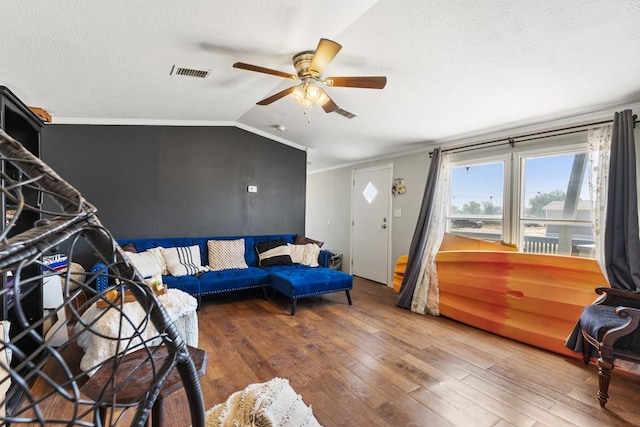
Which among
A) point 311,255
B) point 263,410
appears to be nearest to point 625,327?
point 263,410

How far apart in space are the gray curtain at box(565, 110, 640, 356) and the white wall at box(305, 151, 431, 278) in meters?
1.97

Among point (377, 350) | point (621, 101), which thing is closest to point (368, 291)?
point (377, 350)

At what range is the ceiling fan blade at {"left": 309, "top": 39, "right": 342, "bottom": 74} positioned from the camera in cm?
184

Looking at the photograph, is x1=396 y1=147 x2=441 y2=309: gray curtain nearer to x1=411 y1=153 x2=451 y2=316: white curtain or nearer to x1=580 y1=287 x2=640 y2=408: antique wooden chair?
x1=411 y1=153 x2=451 y2=316: white curtain

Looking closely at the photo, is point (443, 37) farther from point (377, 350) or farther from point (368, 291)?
point (368, 291)

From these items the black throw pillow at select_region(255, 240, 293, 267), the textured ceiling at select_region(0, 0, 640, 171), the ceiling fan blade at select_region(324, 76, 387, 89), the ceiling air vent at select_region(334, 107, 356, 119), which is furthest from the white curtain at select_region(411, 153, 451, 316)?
the ceiling fan blade at select_region(324, 76, 387, 89)

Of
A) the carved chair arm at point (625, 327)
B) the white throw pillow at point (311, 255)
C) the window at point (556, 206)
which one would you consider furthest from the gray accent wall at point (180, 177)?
the carved chair arm at point (625, 327)

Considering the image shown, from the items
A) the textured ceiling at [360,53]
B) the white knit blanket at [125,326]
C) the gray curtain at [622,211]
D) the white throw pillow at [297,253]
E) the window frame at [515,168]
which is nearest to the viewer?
the textured ceiling at [360,53]

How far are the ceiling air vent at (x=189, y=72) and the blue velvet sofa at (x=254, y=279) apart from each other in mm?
2148

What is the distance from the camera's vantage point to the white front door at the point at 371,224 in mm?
4879

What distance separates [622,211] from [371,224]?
125 inches

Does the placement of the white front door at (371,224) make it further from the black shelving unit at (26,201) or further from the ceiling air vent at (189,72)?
the black shelving unit at (26,201)

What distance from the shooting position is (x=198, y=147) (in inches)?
170

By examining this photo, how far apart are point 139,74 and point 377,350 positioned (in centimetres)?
314
